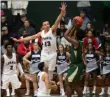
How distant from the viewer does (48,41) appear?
14.9 metres

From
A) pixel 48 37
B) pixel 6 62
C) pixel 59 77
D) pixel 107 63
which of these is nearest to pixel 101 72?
pixel 107 63

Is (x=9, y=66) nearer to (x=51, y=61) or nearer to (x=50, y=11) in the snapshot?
(x=51, y=61)

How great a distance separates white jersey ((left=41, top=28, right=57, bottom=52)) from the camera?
49.0 feet

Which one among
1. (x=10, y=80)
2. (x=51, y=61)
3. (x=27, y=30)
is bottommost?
(x=10, y=80)

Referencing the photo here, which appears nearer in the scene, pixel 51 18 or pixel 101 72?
pixel 101 72

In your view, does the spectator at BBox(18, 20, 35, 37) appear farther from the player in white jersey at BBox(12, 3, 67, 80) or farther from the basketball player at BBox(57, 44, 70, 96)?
the player in white jersey at BBox(12, 3, 67, 80)

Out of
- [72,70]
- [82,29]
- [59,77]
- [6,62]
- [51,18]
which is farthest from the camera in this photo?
[51,18]

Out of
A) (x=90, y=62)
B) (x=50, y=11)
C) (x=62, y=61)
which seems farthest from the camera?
(x=50, y=11)

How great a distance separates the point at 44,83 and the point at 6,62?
57.9 inches

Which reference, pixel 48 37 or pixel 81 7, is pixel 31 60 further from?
pixel 81 7

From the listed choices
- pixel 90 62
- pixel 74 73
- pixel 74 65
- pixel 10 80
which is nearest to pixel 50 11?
pixel 90 62

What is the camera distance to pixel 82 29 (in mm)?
18031

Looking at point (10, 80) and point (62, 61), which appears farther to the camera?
point (62, 61)

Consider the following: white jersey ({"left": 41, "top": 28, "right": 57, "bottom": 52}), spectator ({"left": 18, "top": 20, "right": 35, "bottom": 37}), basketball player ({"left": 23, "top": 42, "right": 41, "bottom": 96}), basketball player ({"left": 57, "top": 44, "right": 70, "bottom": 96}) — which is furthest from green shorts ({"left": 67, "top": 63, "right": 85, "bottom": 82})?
spectator ({"left": 18, "top": 20, "right": 35, "bottom": 37})
